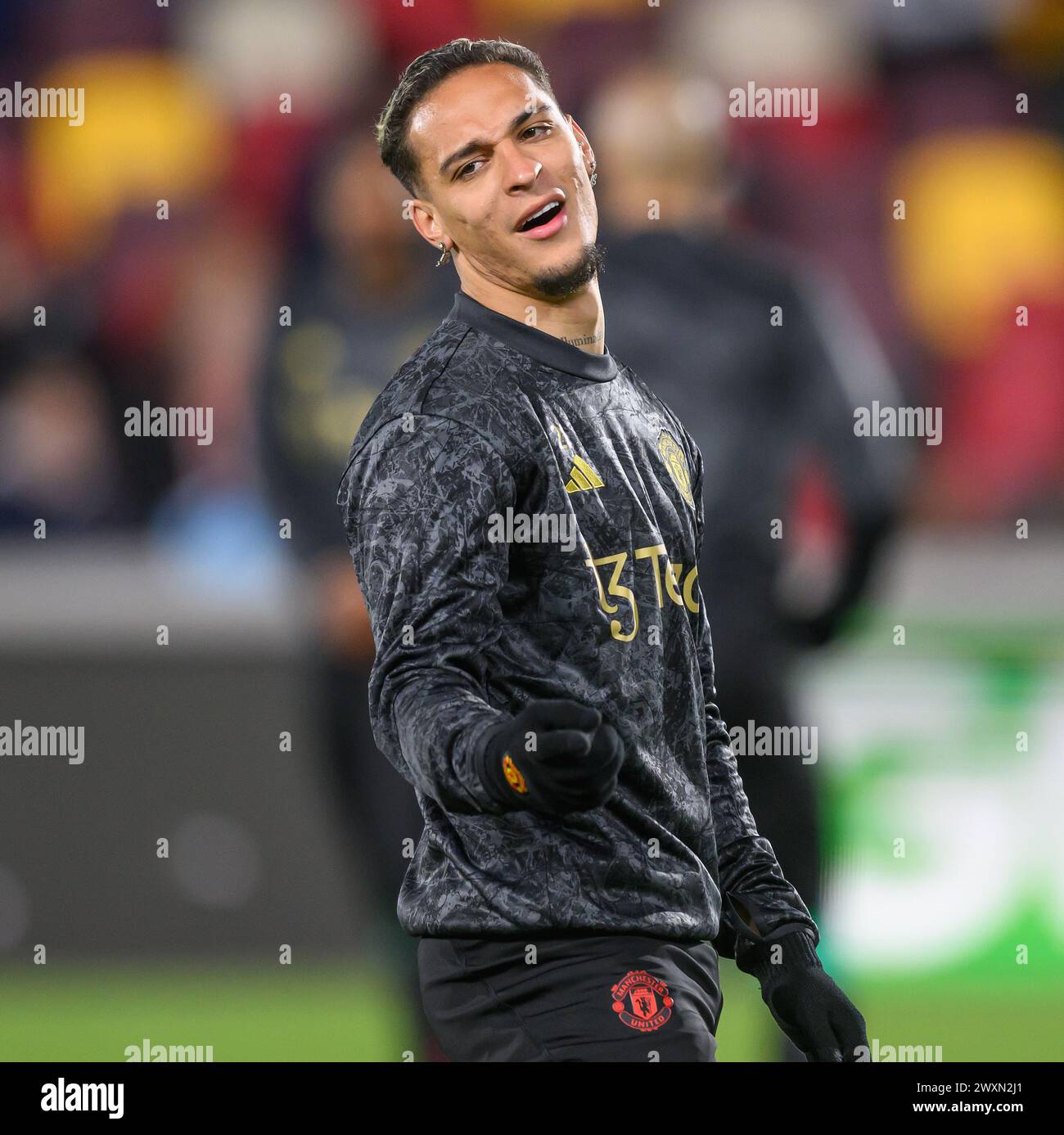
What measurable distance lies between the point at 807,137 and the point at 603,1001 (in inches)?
128

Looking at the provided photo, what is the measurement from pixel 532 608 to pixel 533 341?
0.84 ft

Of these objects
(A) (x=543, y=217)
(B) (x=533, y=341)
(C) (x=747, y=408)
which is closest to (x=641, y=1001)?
(B) (x=533, y=341)

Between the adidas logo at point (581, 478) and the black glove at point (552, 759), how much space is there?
0.31 meters

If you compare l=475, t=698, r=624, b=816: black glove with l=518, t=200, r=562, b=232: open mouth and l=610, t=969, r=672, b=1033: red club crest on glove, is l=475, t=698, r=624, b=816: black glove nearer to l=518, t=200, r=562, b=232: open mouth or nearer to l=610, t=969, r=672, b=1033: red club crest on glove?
l=610, t=969, r=672, b=1033: red club crest on glove

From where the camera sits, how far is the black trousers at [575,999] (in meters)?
1.48

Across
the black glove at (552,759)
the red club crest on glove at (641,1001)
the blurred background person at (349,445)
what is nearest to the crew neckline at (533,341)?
the black glove at (552,759)

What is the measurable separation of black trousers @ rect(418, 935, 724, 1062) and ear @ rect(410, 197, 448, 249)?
2.22 ft

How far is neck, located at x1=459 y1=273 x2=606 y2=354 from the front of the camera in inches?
62.6

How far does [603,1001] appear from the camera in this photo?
1.48m

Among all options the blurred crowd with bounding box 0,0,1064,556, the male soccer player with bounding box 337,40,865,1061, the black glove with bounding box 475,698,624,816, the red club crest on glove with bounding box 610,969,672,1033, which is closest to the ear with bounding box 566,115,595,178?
the male soccer player with bounding box 337,40,865,1061

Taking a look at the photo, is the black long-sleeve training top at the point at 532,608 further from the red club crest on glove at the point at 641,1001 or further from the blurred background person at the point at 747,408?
the blurred background person at the point at 747,408

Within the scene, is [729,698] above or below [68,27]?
below
